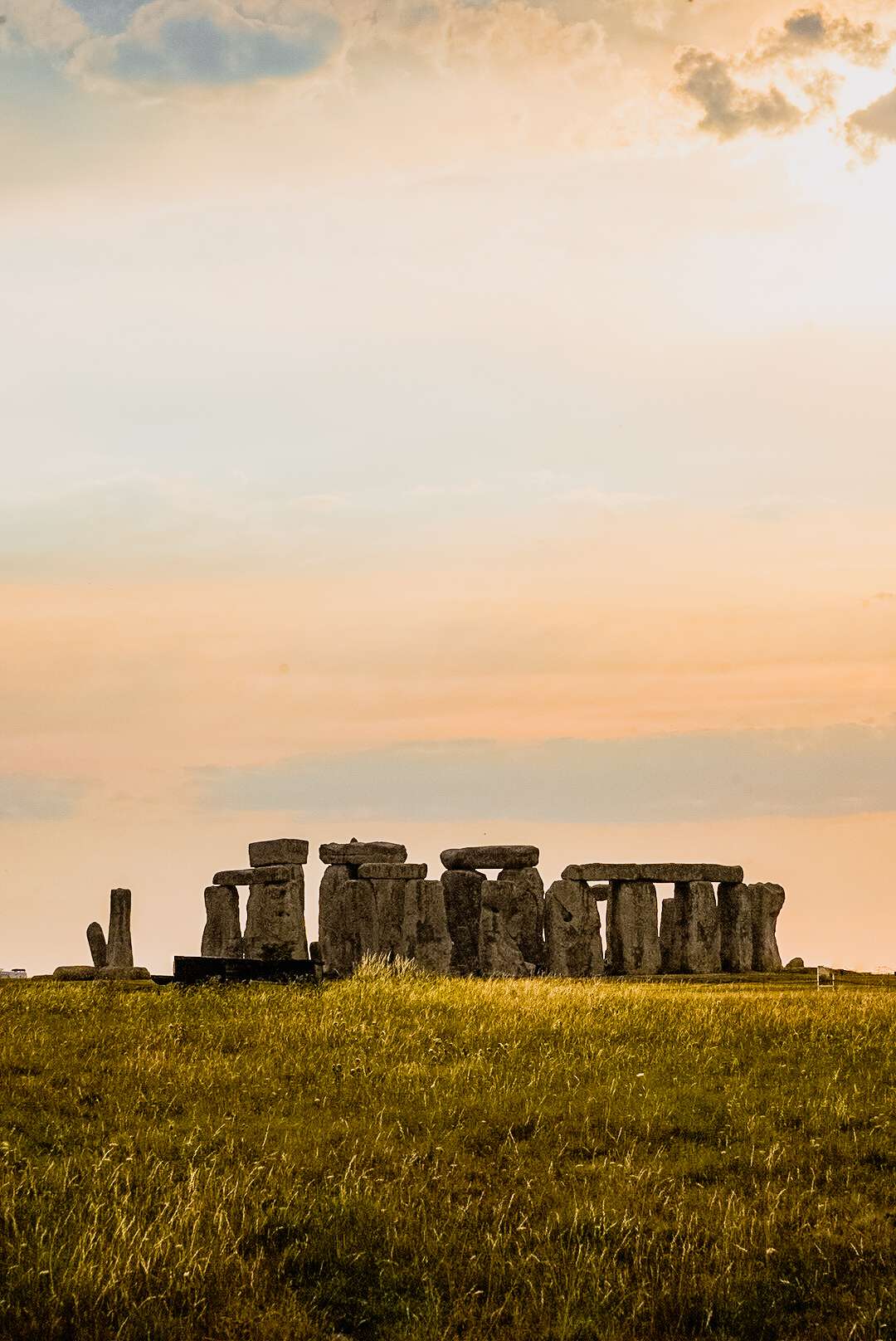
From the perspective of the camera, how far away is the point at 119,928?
44.1 meters

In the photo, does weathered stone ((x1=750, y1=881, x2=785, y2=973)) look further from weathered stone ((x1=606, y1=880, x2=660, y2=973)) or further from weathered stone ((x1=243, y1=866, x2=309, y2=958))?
weathered stone ((x1=243, y1=866, x2=309, y2=958))

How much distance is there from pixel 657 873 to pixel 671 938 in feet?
6.00

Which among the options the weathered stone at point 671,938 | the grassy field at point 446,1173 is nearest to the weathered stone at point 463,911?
the weathered stone at point 671,938

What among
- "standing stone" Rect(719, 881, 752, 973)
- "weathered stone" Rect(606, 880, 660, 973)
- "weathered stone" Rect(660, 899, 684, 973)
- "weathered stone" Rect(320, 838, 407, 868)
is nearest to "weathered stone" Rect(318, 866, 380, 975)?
"weathered stone" Rect(320, 838, 407, 868)

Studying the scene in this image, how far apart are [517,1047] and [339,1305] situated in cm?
912

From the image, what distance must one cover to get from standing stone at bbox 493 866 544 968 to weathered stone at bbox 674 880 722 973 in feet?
13.5

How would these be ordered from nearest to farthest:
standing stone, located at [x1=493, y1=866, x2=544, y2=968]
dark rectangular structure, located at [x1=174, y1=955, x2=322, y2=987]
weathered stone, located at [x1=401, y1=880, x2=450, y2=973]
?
dark rectangular structure, located at [x1=174, y1=955, x2=322, y2=987], weathered stone, located at [x1=401, y1=880, x2=450, y2=973], standing stone, located at [x1=493, y1=866, x2=544, y2=968]

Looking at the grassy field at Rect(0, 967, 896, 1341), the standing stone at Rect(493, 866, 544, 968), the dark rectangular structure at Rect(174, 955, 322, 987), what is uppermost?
the standing stone at Rect(493, 866, 544, 968)

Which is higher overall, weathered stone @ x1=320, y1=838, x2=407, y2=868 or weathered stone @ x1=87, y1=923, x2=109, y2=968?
weathered stone @ x1=320, y1=838, x2=407, y2=868

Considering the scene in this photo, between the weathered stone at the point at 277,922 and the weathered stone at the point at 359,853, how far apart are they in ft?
2.89

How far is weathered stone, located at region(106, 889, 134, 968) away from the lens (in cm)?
4388

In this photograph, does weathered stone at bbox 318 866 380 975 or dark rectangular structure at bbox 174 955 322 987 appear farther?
weathered stone at bbox 318 866 380 975

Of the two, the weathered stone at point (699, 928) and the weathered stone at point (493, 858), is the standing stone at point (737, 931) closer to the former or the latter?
the weathered stone at point (699, 928)

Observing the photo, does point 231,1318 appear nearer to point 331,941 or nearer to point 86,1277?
→ point 86,1277
